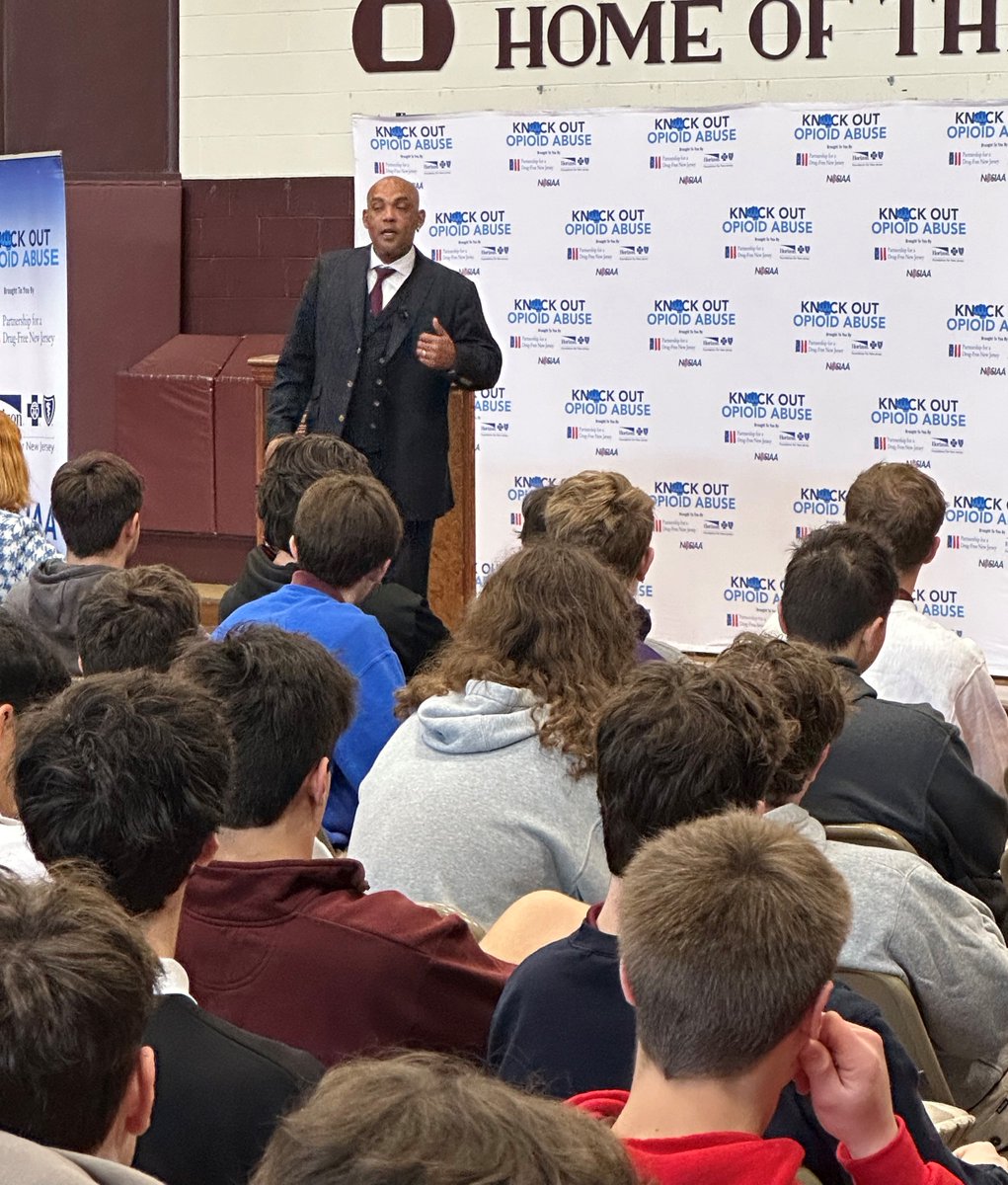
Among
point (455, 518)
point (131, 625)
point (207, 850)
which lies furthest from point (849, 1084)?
point (455, 518)

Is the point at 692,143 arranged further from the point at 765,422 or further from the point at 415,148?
the point at 415,148

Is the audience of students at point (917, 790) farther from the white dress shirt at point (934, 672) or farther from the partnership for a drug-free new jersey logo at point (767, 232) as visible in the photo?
the partnership for a drug-free new jersey logo at point (767, 232)

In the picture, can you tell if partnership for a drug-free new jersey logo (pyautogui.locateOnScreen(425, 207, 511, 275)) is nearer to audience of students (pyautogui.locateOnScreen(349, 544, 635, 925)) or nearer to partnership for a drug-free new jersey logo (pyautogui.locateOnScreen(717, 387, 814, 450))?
partnership for a drug-free new jersey logo (pyautogui.locateOnScreen(717, 387, 814, 450))

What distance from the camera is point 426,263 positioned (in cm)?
566

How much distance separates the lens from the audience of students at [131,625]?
2863mm

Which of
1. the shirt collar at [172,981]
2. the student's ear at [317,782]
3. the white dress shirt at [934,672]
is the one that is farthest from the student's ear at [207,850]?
the white dress shirt at [934,672]

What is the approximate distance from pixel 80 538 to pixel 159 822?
2.42 meters

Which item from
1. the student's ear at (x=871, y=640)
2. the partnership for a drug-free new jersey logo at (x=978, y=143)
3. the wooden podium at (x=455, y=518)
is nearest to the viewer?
the student's ear at (x=871, y=640)

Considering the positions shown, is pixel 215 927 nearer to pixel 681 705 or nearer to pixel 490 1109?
pixel 681 705

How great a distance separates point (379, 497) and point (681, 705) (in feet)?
5.51

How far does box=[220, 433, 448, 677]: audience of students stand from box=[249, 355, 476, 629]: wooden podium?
6.18 ft

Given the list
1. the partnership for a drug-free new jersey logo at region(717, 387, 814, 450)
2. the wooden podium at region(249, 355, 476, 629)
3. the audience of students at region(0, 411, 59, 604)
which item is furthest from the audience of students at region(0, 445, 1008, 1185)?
the partnership for a drug-free new jersey logo at region(717, 387, 814, 450)

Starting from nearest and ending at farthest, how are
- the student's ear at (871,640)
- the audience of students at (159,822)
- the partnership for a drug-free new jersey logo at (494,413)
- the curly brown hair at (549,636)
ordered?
the audience of students at (159,822) < the curly brown hair at (549,636) < the student's ear at (871,640) < the partnership for a drug-free new jersey logo at (494,413)

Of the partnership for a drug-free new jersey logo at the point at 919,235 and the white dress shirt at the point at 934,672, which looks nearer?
the white dress shirt at the point at 934,672
